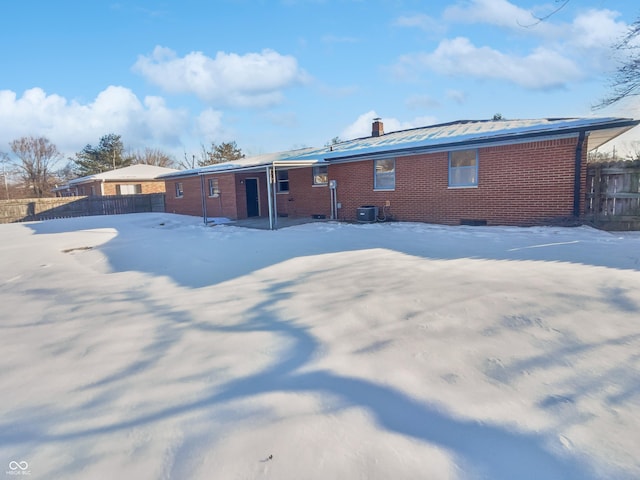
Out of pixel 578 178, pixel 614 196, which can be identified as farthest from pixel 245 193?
pixel 614 196

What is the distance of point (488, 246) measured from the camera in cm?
814

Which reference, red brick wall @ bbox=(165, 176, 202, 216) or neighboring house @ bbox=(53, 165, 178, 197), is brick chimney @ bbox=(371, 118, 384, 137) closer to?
red brick wall @ bbox=(165, 176, 202, 216)

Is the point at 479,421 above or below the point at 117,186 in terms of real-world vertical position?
below

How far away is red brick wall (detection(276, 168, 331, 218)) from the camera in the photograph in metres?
16.8

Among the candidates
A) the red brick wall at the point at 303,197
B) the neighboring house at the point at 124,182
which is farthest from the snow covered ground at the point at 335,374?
the neighboring house at the point at 124,182

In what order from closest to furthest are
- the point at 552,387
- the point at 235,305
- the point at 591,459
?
the point at 591,459 < the point at 552,387 < the point at 235,305

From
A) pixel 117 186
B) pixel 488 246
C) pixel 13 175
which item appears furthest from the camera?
pixel 13 175

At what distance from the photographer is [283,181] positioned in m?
18.7

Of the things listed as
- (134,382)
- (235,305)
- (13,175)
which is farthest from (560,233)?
(13,175)

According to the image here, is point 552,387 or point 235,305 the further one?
point 235,305

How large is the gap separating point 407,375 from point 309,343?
1.04m

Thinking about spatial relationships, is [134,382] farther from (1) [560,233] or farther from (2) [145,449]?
(1) [560,233]

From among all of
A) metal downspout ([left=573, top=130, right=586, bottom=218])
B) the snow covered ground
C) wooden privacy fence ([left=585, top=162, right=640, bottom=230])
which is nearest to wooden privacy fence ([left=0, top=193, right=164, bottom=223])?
the snow covered ground

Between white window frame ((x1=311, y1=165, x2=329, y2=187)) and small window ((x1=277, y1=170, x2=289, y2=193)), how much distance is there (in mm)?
1897
